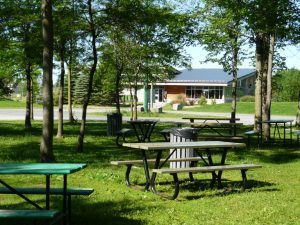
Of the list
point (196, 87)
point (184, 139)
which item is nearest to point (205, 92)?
point (196, 87)

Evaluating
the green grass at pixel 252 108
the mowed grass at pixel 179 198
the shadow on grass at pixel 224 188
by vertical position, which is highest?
the green grass at pixel 252 108

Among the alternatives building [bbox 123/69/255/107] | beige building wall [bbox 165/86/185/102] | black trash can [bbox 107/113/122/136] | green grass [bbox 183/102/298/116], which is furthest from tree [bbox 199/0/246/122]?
beige building wall [bbox 165/86/185/102]

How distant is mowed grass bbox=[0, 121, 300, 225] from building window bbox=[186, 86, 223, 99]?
2143 inches

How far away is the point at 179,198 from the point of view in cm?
801

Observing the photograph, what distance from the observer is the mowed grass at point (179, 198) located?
6605 millimetres

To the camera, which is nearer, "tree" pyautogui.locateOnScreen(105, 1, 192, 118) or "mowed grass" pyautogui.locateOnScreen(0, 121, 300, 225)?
"mowed grass" pyautogui.locateOnScreen(0, 121, 300, 225)

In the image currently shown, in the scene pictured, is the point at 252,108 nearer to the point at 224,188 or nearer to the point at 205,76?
the point at 205,76

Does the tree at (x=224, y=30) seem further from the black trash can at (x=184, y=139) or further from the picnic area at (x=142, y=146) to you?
the black trash can at (x=184, y=139)

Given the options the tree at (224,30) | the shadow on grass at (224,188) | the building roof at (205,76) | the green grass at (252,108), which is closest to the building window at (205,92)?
the building roof at (205,76)

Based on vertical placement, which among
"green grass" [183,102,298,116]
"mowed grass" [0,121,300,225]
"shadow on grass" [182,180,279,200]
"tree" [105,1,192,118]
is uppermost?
"tree" [105,1,192,118]

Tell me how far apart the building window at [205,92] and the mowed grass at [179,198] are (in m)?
54.4

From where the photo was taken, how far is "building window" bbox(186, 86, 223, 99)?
220ft

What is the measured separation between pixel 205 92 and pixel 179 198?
6044 centimetres

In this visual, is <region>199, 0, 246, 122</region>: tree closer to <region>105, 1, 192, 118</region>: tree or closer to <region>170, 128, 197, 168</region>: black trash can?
<region>105, 1, 192, 118</region>: tree
